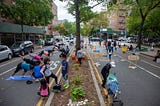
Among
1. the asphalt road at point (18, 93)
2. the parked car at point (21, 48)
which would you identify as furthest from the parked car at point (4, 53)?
the asphalt road at point (18, 93)

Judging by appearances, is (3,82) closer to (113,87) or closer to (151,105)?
(113,87)

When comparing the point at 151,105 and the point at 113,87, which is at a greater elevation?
the point at 113,87

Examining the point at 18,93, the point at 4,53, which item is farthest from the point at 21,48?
the point at 18,93

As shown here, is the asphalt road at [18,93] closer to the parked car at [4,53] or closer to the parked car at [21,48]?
the parked car at [4,53]

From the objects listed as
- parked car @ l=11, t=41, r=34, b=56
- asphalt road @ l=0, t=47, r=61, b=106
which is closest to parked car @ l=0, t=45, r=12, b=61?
parked car @ l=11, t=41, r=34, b=56

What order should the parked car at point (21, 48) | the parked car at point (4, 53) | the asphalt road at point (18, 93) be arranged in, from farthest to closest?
the parked car at point (21, 48), the parked car at point (4, 53), the asphalt road at point (18, 93)

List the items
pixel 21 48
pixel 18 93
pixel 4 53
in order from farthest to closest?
pixel 21 48 < pixel 4 53 < pixel 18 93

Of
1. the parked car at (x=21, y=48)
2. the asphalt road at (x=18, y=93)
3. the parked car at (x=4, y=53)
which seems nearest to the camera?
the asphalt road at (x=18, y=93)

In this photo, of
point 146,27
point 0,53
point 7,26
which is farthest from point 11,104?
point 146,27

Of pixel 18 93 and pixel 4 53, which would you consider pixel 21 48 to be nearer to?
pixel 4 53

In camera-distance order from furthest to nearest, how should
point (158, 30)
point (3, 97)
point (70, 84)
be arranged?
point (158, 30)
point (70, 84)
point (3, 97)

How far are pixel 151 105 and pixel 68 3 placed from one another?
17535 millimetres

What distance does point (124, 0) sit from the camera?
3309 cm

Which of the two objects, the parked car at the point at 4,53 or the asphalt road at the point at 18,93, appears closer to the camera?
the asphalt road at the point at 18,93
